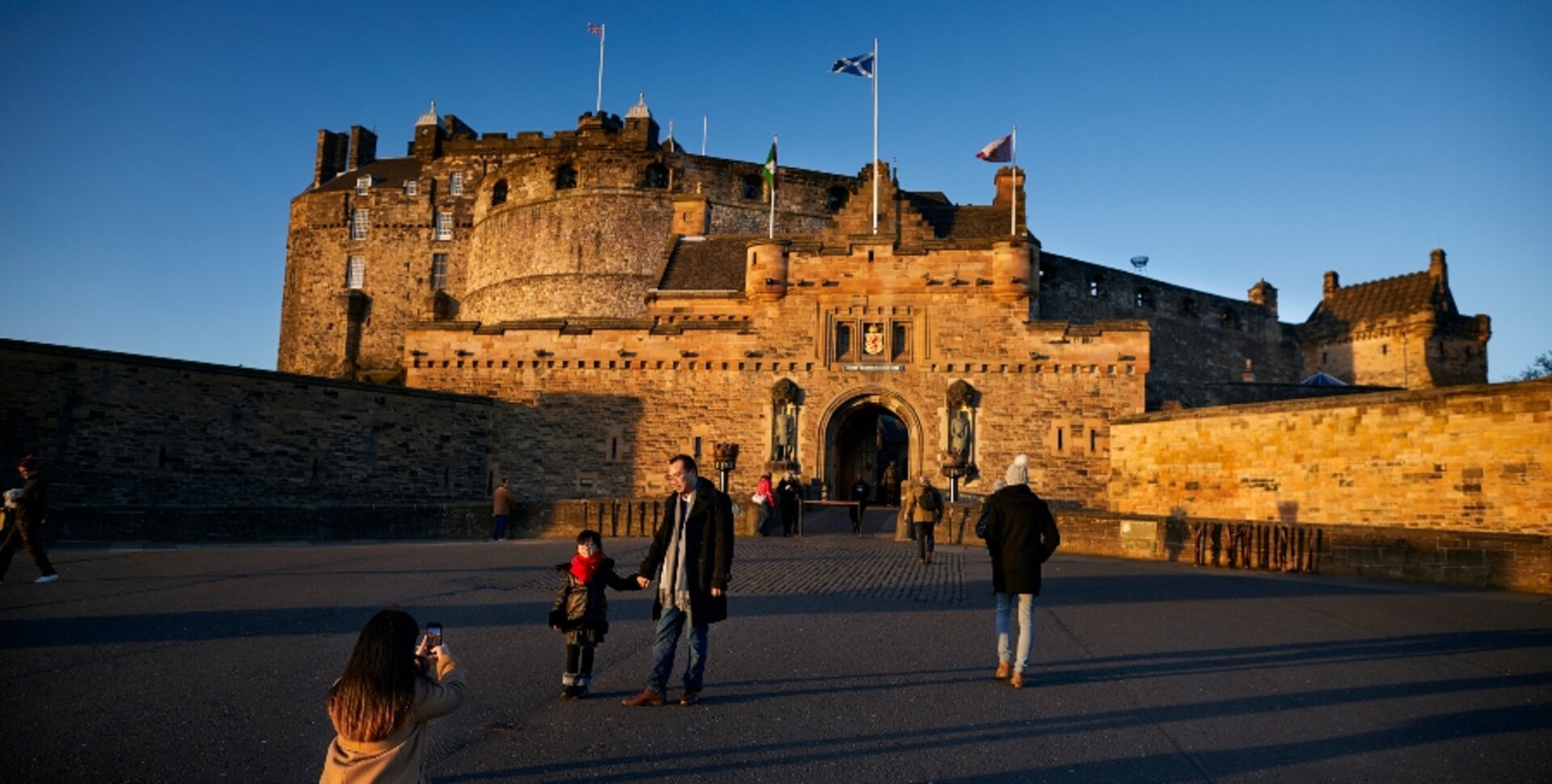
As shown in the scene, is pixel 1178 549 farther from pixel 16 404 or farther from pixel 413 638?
pixel 16 404

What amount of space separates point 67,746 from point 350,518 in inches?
552

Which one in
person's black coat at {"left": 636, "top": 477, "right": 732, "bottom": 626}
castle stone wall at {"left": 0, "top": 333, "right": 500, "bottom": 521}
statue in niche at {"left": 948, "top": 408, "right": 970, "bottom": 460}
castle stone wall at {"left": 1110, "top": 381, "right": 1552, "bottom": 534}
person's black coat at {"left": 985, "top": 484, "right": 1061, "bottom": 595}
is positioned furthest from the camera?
statue in niche at {"left": 948, "top": 408, "right": 970, "bottom": 460}

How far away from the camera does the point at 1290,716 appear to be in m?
5.86

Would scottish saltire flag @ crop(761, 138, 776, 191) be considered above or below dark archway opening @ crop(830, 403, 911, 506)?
above

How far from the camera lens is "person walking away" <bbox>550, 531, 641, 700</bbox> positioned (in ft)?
19.6

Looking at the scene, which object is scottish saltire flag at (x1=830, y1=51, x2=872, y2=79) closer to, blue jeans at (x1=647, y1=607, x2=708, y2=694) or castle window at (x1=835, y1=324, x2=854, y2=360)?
castle window at (x1=835, y1=324, x2=854, y2=360)

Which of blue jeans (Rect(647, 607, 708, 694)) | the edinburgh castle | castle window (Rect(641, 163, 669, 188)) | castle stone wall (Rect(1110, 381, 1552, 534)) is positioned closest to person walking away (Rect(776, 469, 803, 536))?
the edinburgh castle

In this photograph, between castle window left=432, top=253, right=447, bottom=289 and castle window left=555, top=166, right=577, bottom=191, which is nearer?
castle window left=555, top=166, right=577, bottom=191

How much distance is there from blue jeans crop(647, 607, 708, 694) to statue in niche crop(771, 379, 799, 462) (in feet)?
68.2

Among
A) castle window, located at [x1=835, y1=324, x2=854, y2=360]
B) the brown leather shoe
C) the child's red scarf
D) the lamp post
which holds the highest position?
castle window, located at [x1=835, y1=324, x2=854, y2=360]

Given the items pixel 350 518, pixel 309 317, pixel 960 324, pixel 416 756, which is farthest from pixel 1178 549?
pixel 309 317

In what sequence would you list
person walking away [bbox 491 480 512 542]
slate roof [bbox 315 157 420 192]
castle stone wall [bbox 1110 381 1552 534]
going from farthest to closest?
slate roof [bbox 315 157 420 192] < person walking away [bbox 491 480 512 542] < castle stone wall [bbox 1110 381 1552 534]

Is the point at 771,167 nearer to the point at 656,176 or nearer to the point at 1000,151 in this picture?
the point at 1000,151

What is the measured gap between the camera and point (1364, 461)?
18.8 m
